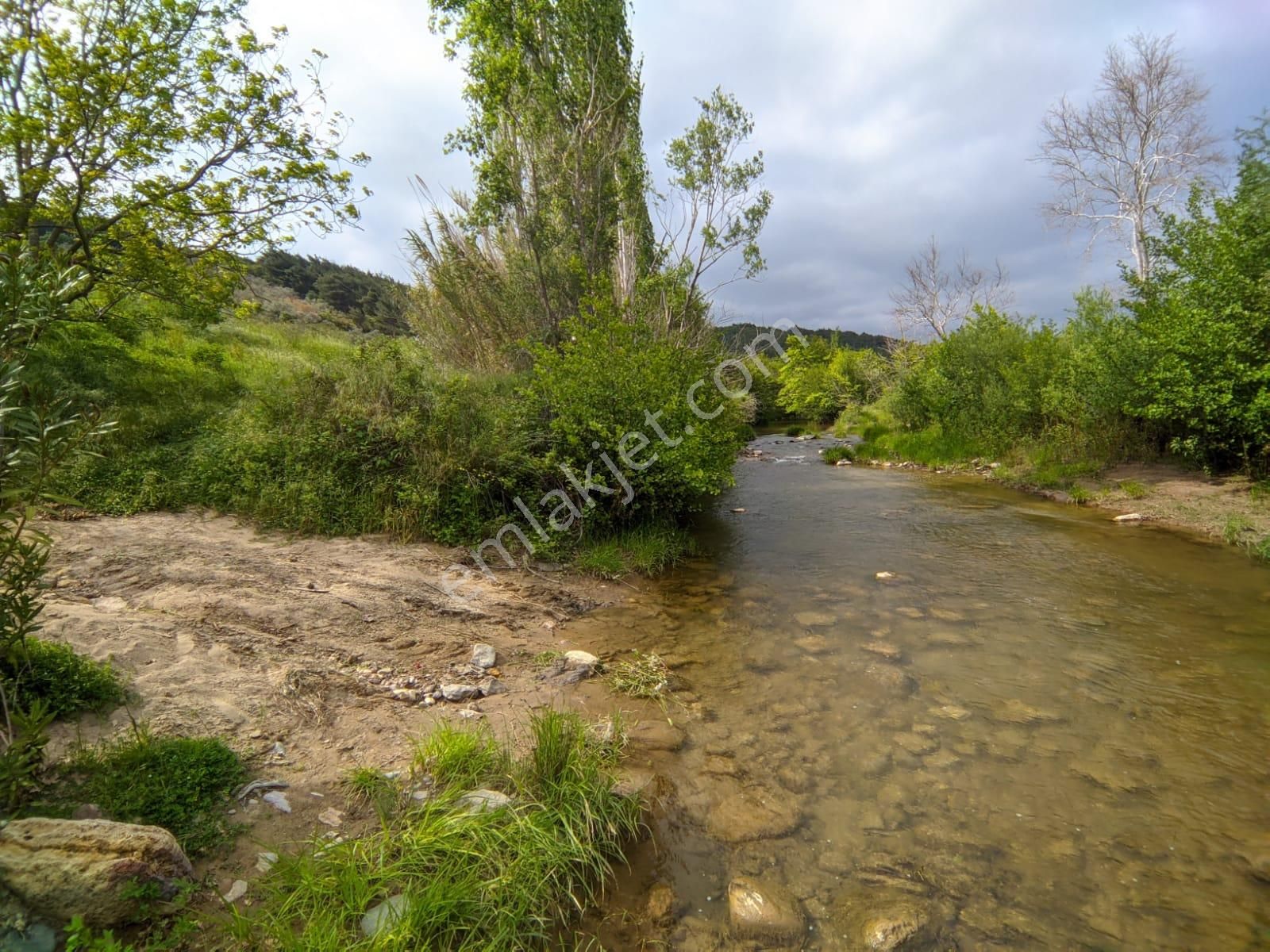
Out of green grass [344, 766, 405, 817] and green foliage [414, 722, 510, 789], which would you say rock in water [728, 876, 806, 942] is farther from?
green grass [344, 766, 405, 817]

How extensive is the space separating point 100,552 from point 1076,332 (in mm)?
19184

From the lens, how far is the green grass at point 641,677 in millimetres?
4461

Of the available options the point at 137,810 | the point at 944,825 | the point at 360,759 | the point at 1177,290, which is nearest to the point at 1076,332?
the point at 1177,290

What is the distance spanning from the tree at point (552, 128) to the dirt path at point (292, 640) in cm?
593

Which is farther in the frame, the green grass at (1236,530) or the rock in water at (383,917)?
the green grass at (1236,530)

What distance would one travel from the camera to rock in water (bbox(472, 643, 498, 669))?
186 inches

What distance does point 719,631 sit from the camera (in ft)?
18.9

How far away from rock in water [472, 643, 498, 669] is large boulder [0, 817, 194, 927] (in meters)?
2.64

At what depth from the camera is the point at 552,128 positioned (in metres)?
9.74

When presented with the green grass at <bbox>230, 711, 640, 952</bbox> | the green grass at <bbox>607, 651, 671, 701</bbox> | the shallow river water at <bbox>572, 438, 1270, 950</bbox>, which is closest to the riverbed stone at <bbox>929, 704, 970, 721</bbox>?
the shallow river water at <bbox>572, 438, 1270, 950</bbox>

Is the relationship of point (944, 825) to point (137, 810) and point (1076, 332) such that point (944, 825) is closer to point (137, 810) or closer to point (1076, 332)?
point (137, 810)
